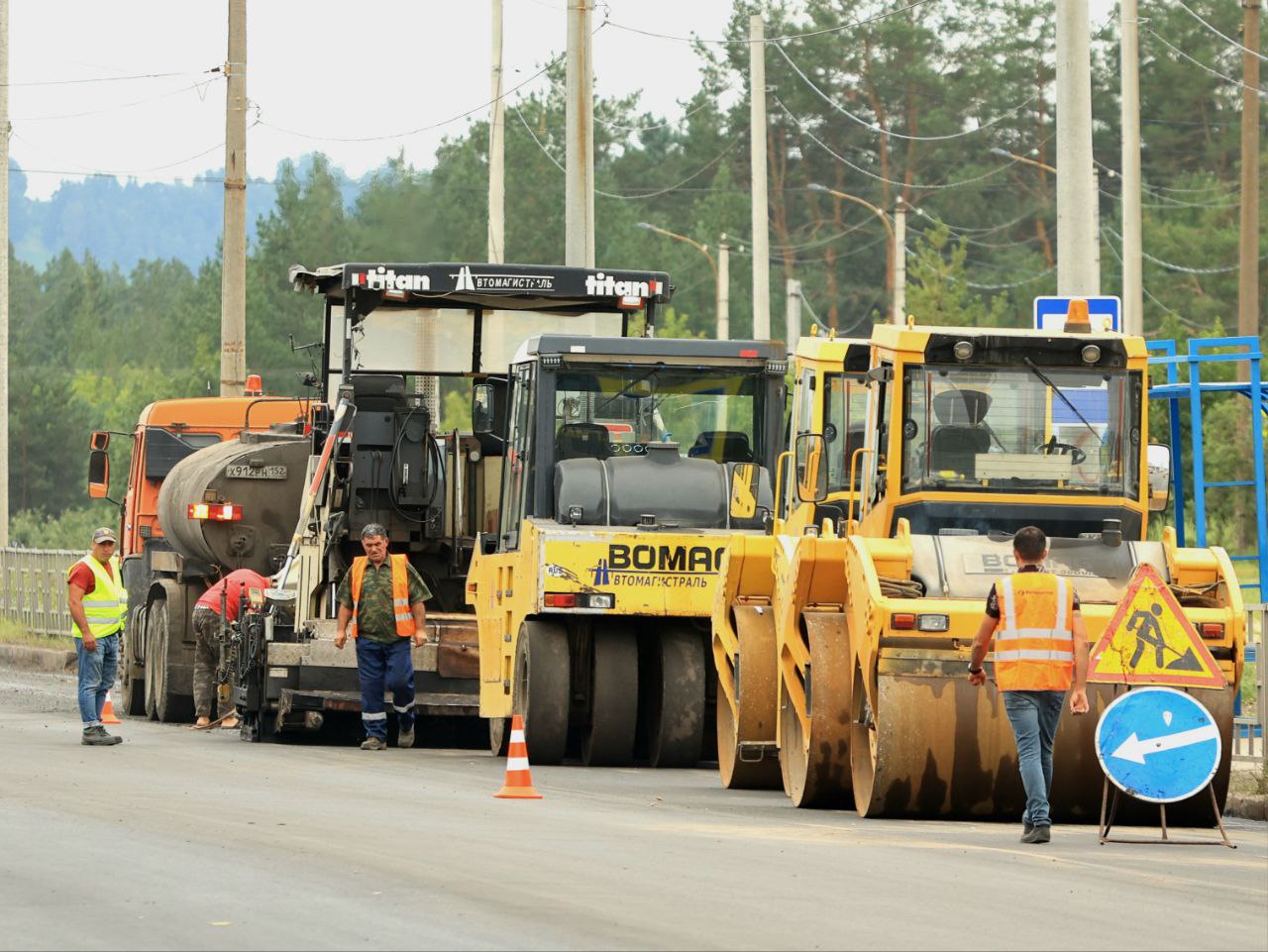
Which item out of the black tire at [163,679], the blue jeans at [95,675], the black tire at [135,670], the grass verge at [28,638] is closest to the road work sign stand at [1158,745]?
the blue jeans at [95,675]

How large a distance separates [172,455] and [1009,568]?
600 inches

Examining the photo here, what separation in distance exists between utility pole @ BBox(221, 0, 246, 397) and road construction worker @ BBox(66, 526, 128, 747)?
36.5ft

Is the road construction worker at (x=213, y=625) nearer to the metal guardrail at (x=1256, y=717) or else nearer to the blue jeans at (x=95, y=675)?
the blue jeans at (x=95, y=675)

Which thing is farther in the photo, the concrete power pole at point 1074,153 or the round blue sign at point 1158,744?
the concrete power pole at point 1074,153

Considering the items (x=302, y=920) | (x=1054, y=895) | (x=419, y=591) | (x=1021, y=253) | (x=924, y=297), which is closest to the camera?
(x=302, y=920)

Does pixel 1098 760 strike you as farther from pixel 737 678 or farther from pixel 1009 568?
pixel 737 678

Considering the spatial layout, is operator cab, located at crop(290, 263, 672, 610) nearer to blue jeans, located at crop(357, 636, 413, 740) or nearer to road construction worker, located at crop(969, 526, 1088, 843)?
blue jeans, located at crop(357, 636, 413, 740)

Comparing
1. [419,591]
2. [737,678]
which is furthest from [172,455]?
[737,678]

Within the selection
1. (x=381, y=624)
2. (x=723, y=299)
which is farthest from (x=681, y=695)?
(x=723, y=299)

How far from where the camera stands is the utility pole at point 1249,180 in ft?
110

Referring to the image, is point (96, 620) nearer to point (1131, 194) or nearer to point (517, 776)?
point (517, 776)

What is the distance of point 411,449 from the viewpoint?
20.6 metres

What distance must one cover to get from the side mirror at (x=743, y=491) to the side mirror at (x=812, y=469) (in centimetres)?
263

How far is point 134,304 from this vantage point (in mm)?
157125
